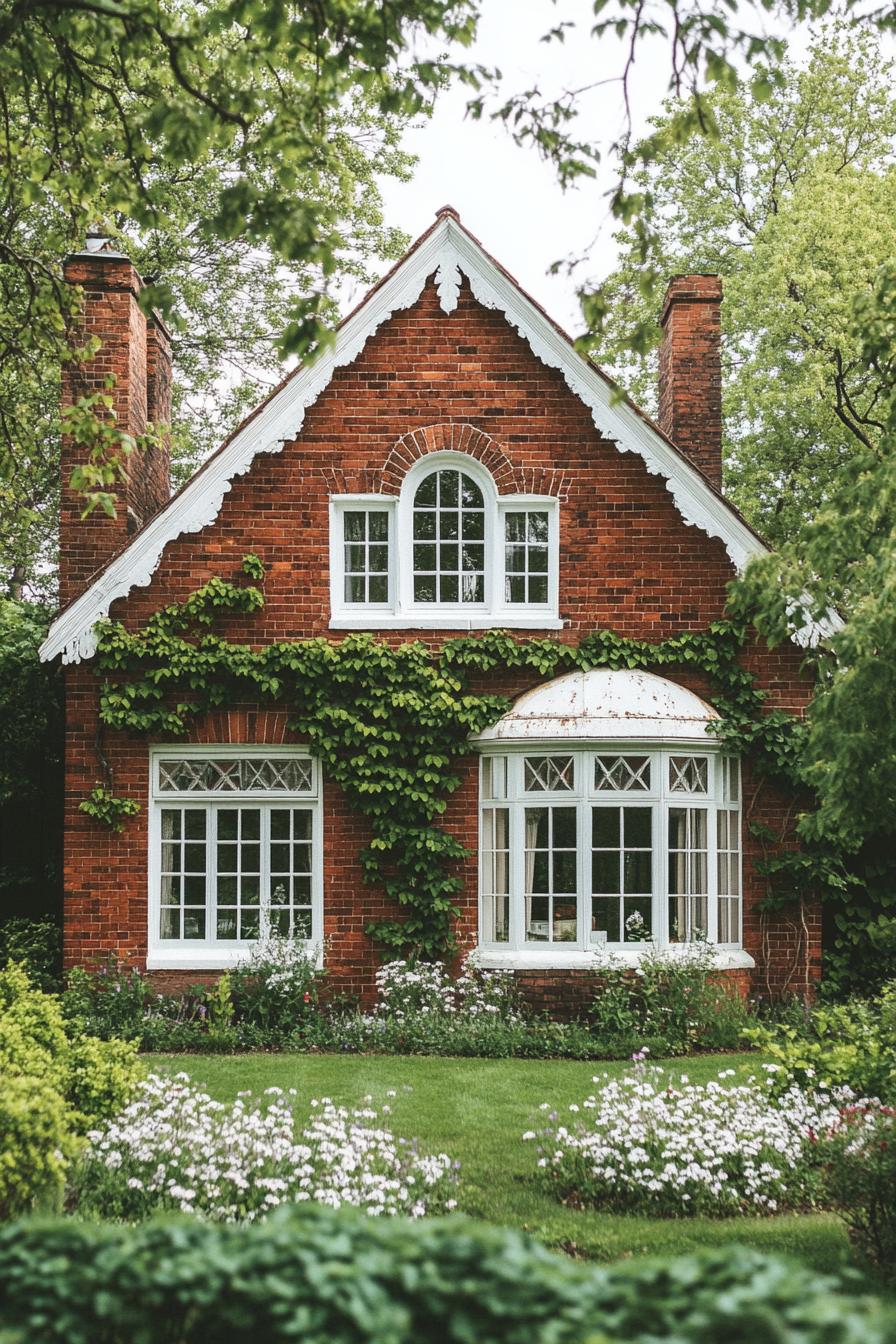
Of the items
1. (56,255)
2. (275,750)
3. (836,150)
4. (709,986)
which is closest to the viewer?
(709,986)

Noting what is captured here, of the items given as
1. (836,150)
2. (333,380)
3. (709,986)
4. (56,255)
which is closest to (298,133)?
(333,380)

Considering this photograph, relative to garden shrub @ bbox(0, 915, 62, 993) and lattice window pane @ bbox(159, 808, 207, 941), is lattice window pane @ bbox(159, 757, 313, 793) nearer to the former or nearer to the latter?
lattice window pane @ bbox(159, 808, 207, 941)

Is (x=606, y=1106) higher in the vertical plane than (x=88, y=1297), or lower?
lower

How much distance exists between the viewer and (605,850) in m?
14.0

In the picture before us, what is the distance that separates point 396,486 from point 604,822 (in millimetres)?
4071

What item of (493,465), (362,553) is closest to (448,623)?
(362,553)

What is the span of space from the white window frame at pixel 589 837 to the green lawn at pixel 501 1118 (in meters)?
1.46

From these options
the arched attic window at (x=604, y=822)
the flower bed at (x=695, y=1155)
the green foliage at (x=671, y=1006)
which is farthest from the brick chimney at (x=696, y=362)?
the flower bed at (x=695, y=1155)

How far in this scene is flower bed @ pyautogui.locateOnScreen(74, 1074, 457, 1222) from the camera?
25.3ft

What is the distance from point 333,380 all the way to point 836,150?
56.7ft

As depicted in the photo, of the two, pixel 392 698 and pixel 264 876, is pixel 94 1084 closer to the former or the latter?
pixel 264 876

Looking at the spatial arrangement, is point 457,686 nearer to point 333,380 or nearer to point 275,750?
point 275,750

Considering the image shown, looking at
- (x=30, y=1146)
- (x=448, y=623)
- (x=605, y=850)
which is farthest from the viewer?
(x=448, y=623)

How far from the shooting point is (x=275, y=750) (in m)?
14.5
